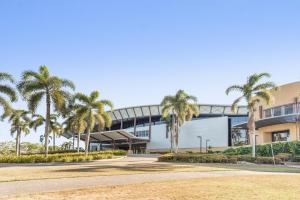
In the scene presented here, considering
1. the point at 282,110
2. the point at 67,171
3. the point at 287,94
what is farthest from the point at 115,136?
the point at 67,171

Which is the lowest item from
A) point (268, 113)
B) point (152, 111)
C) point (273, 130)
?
point (273, 130)

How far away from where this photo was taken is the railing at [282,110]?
4866 cm

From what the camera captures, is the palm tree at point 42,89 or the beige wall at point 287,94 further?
the beige wall at point 287,94

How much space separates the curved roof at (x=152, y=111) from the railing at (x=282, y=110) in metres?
30.6

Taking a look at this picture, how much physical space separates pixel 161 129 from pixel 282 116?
44236 mm

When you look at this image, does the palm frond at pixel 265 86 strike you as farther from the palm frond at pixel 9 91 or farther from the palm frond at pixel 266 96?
the palm frond at pixel 9 91

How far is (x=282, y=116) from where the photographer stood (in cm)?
4997

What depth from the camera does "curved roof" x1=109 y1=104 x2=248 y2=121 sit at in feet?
289

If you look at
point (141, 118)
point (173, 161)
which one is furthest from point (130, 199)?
point (141, 118)

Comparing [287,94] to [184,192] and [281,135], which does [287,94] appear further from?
[184,192]

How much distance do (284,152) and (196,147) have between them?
37.9m

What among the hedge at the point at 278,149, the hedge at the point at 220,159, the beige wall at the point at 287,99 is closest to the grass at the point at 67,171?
the hedge at the point at 220,159

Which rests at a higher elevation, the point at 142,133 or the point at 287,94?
the point at 287,94

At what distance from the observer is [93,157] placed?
144 ft
